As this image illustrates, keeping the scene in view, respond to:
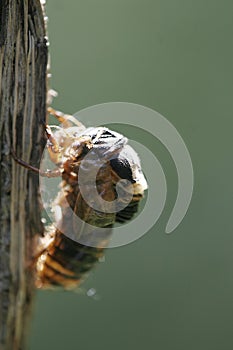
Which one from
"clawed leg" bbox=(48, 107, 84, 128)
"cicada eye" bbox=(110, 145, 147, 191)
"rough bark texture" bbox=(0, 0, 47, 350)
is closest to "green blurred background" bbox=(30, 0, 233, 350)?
"clawed leg" bbox=(48, 107, 84, 128)

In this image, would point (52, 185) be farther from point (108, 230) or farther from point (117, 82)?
point (117, 82)

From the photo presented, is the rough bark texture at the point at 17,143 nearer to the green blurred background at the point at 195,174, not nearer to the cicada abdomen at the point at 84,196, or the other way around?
the cicada abdomen at the point at 84,196

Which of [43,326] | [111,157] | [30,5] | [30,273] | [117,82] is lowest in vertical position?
[43,326]

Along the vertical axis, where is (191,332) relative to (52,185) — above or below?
below

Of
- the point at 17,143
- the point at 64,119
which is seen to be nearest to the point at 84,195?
A: the point at 64,119

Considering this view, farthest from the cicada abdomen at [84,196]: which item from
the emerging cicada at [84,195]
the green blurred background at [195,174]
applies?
the green blurred background at [195,174]

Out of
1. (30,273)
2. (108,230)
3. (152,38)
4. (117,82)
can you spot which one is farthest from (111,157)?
(152,38)

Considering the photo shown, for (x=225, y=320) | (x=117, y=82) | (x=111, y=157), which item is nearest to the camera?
(x=111, y=157)
